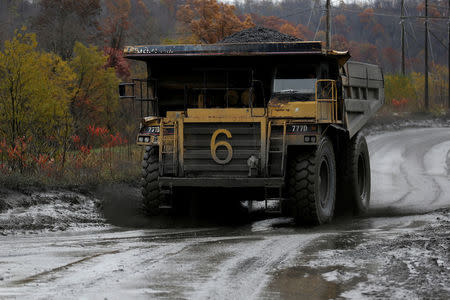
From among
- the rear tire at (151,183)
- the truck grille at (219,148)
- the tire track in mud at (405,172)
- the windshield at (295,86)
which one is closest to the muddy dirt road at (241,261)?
the rear tire at (151,183)

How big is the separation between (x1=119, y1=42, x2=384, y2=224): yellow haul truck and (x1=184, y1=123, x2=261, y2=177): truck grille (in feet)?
0.05

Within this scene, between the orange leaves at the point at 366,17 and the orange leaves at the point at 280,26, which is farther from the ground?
the orange leaves at the point at 366,17

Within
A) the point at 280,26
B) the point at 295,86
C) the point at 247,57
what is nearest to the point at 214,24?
the point at 247,57

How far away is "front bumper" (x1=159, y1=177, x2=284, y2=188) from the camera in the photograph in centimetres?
1060

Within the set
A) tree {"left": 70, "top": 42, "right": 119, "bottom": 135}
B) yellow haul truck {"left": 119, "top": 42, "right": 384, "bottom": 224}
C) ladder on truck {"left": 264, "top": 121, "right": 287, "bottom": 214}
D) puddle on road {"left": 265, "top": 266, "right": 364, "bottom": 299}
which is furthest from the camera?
tree {"left": 70, "top": 42, "right": 119, "bottom": 135}

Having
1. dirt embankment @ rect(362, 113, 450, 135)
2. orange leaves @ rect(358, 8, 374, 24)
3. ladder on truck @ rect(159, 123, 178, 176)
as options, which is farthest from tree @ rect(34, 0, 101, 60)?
orange leaves @ rect(358, 8, 374, 24)

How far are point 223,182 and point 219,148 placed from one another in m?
0.56

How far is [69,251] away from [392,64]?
289 ft

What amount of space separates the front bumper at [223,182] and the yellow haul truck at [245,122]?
15 millimetres

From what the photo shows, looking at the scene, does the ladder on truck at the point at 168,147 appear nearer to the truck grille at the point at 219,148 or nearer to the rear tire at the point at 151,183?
the truck grille at the point at 219,148

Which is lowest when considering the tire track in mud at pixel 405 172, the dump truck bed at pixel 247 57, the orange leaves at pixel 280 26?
the tire track in mud at pixel 405 172

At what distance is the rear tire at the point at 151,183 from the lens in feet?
37.0

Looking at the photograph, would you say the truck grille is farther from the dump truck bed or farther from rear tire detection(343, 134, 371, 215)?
rear tire detection(343, 134, 371, 215)

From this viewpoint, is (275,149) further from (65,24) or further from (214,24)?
(65,24)
